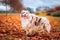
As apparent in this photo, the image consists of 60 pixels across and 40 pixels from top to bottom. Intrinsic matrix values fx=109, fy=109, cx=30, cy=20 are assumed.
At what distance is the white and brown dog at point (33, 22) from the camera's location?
168cm

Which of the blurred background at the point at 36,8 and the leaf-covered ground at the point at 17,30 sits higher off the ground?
the blurred background at the point at 36,8

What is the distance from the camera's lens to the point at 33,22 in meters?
1.69

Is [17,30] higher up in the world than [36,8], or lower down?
lower down

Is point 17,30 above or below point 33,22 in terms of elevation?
below

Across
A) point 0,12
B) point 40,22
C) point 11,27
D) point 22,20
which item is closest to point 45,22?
point 40,22

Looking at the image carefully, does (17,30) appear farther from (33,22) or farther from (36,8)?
(36,8)

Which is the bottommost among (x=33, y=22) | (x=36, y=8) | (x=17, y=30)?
(x=17, y=30)

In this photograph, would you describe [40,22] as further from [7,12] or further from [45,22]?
[7,12]

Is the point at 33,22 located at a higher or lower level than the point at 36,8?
lower

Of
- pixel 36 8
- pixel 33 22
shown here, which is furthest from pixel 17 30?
pixel 36 8

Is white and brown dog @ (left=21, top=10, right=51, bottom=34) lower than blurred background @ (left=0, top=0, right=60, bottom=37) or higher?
lower

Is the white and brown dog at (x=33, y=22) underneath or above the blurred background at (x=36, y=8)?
underneath

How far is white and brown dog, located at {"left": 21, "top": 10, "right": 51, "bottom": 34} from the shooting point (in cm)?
168

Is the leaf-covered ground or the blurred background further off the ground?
the blurred background
